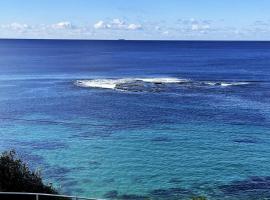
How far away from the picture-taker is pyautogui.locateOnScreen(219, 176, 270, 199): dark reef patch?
3741 centimetres

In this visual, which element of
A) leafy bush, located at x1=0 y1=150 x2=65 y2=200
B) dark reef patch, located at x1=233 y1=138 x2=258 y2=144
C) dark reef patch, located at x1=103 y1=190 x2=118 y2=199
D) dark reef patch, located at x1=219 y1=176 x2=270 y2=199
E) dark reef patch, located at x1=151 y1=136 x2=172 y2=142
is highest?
leafy bush, located at x1=0 y1=150 x2=65 y2=200

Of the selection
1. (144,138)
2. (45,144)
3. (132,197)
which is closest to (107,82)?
(144,138)

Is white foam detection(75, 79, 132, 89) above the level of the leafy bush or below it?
below

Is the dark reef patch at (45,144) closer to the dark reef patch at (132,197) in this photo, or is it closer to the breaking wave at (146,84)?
the dark reef patch at (132,197)

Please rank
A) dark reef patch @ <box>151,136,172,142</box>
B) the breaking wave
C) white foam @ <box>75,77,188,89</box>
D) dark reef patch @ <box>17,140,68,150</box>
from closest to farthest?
dark reef patch @ <box>17,140,68,150</box> → dark reef patch @ <box>151,136,172,142</box> → the breaking wave → white foam @ <box>75,77,188,89</box>

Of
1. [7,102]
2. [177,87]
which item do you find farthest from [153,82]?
[7,102]

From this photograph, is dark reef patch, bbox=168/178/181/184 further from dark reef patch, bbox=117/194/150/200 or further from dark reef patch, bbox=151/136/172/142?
dark reef patch, bbox=151/136/172/142

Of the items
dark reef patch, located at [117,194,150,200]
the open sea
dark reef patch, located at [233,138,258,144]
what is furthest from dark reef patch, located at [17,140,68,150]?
dark reef patch, located at [233,138,258,144]

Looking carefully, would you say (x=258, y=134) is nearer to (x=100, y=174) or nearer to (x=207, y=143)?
(x=207, y=143)

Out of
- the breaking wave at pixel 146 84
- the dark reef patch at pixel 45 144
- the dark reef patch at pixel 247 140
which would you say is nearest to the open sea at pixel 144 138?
the dark reef patch at pixel 247 140

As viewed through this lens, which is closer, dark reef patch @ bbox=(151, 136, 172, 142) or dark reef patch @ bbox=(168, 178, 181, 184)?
dark reef patch @ bbox=(168, 178, 181, 184)

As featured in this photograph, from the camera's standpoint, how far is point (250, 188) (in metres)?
38.8

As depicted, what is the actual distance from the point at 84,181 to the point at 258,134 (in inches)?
949

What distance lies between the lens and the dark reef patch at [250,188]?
37406 mm
